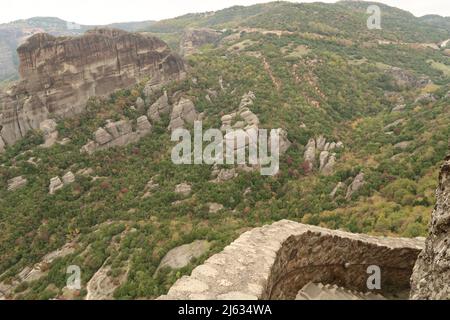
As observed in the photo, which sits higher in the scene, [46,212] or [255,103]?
[255,103]

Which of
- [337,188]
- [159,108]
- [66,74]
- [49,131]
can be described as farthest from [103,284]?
[66,74]

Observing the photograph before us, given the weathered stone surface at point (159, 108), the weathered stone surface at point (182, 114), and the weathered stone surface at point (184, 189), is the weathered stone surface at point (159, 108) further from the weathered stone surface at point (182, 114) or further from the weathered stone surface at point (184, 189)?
the weathered stone surface at point (184, 189)

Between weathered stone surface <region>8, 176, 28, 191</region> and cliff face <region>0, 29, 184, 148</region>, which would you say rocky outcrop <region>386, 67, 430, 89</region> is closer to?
cliff face <region>0, 29, 184, 148</region>

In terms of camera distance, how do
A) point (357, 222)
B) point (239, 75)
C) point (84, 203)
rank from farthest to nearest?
1. point (239, 75)
2. point (84, 203)
3. point (357, 222)

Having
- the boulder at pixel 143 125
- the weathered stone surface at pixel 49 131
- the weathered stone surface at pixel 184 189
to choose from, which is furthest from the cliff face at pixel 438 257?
the weathered stone surface at pixel 49 131

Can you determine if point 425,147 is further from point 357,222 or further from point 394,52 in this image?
point 394,52

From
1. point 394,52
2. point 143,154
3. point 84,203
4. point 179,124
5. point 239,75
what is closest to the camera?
point 84,203

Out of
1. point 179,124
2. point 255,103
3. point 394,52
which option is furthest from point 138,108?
point 394,52
